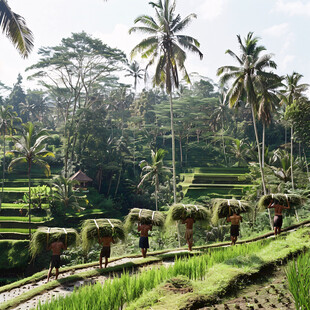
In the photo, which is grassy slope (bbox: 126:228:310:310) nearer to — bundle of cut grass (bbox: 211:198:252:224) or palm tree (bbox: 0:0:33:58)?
bundle of cut grass (bbox: 211:198:252:224)

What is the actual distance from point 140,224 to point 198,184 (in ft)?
72.0

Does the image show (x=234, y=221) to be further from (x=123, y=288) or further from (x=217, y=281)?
(x=123, y=288)

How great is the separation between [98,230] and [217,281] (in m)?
4.02

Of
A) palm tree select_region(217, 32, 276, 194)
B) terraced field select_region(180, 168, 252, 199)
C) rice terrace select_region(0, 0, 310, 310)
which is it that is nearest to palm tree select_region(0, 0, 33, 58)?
rice terrace select_region(0, 0, 310, 310)

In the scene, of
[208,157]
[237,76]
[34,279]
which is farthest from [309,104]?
[208,157]

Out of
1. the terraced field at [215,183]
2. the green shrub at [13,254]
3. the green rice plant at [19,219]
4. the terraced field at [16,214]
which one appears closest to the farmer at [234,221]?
the green shrub at [13,254]

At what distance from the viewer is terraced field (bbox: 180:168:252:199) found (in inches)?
1125

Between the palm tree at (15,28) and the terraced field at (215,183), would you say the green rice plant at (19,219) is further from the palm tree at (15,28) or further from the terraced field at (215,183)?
the palm tree at (15,28)

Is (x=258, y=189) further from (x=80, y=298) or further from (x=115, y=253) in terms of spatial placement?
(x=80, y=298)

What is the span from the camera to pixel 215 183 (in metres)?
31.6

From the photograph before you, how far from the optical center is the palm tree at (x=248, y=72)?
18594 millimetres

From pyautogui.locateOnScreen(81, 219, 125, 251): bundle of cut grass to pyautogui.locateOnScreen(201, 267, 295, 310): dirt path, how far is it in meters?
4.01

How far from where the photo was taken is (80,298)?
457 cm

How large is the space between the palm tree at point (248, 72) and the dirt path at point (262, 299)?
13657 mm
